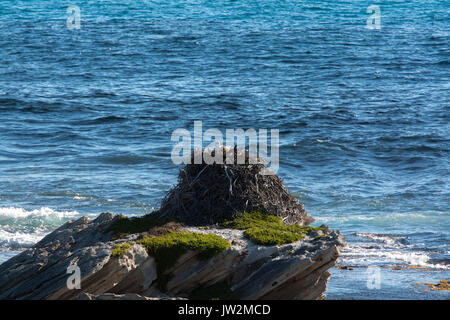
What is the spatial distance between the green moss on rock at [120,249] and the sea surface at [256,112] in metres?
3.59

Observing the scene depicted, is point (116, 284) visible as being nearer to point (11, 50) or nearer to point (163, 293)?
point (163, 293)

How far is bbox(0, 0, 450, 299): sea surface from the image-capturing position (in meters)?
15.3

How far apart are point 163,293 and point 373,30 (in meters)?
37.8

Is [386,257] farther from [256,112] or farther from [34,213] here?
[256,112]

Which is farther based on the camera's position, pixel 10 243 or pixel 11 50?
pixel 11 50

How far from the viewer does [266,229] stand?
26.1 ft

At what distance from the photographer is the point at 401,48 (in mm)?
37531

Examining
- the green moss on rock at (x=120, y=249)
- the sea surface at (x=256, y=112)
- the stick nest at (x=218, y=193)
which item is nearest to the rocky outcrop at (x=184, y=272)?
the green moss on rock at (x=120, y=249)

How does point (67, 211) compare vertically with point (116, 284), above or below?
below

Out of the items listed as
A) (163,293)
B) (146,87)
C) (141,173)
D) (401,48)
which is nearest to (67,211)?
(141,173)

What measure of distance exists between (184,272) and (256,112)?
19.6m

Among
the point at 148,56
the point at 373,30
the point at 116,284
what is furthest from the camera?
the point at 373,30

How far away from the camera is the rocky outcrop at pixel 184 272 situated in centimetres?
696

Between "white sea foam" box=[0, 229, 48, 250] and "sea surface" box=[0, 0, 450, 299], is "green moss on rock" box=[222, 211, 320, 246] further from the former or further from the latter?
"white sea foam" box=[0, 229, 48, 250]
